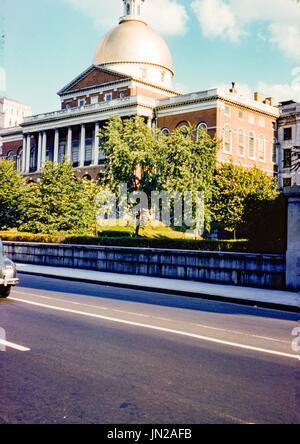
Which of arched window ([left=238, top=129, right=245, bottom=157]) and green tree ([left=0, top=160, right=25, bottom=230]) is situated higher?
arched window ([left=238, top=129, right=245, bottom=157])

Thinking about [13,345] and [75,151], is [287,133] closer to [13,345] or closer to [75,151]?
[75,151]

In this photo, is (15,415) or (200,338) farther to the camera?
(200,338)

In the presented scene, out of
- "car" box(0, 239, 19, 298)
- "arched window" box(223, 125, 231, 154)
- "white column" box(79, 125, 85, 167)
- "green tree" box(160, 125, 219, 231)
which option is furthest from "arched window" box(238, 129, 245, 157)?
"car" box(0, 239, 19, 298)

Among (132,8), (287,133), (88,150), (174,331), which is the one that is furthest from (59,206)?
(132,8)

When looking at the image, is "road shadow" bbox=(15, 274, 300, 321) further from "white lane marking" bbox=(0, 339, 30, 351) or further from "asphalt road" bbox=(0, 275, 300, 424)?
"white lane marking" bbox=(0, 339, 30, 351)

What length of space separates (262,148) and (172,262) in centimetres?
4614

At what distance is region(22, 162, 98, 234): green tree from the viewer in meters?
37.3

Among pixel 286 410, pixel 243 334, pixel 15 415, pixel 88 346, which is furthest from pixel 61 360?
pixel 243 334

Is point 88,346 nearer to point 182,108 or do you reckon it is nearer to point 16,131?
point 182,108

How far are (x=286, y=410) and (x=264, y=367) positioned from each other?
68.2 inches

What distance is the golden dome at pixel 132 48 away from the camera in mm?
74188

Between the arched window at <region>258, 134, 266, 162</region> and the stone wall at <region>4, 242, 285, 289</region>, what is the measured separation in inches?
1631
